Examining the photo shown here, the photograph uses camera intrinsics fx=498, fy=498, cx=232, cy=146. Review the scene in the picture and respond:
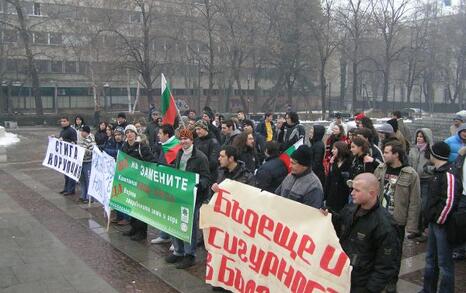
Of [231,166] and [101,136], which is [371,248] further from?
[101,136]

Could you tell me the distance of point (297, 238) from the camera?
4.26 meters

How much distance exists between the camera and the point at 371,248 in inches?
146

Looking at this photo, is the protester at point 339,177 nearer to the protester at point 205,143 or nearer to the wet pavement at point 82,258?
the wet pavement at point 82,258

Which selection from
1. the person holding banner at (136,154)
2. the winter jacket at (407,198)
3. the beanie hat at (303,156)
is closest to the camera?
the beanie hat at (303,156)

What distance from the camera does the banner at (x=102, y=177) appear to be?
324 inches

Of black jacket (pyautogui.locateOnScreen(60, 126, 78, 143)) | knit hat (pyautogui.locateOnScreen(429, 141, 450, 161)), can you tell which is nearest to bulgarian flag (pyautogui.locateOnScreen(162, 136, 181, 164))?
black jacket (pyautogui.locateOnScreen(60, 126, 78, 143))

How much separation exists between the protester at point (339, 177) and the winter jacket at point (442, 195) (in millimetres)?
1586

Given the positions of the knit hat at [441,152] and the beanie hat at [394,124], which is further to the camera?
the beanie hat at [394,124]

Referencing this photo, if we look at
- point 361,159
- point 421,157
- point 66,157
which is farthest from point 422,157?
point 66,157

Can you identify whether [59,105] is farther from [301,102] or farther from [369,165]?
[369,165]

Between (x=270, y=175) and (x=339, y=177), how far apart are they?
1095mm

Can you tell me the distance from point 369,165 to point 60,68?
63101mm

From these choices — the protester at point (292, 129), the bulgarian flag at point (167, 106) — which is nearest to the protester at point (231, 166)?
the protester at point (292, 129)

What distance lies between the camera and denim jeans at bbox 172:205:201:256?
258 inches
